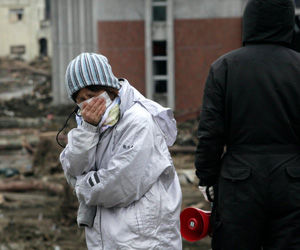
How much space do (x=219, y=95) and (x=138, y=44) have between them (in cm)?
1638

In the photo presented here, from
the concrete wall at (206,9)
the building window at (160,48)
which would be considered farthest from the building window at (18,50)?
the concrete wall at (206,9)

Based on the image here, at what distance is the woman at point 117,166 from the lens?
3.28 meters

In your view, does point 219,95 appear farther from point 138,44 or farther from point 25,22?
point 25,22

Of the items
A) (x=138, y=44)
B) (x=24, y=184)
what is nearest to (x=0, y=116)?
(x=138, y=44)

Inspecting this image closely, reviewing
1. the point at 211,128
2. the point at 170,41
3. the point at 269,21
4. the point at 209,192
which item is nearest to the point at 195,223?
the point at 209,192

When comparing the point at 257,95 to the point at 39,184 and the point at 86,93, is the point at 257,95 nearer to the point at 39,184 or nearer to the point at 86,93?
the point at 86,93

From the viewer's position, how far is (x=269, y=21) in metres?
3.46

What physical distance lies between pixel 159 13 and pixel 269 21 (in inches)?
630

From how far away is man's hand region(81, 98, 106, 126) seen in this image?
329cm

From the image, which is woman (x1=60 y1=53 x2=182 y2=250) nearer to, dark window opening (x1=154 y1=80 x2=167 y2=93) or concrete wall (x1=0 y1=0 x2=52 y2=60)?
dark window opening (x1=154 y1=80 x2=167 y2=93)

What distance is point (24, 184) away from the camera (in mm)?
11266

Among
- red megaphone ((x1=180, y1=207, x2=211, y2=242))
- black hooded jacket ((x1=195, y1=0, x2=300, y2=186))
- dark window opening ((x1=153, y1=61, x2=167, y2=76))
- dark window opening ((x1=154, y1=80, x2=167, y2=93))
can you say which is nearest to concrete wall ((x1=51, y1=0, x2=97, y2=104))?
dark window opening ((x1=153, y1=61, x2=167, y2=76))

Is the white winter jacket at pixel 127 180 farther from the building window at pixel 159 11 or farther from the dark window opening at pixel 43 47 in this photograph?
the dark window opening at pixel 43 47

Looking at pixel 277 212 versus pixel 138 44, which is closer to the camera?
pixel 277 212
